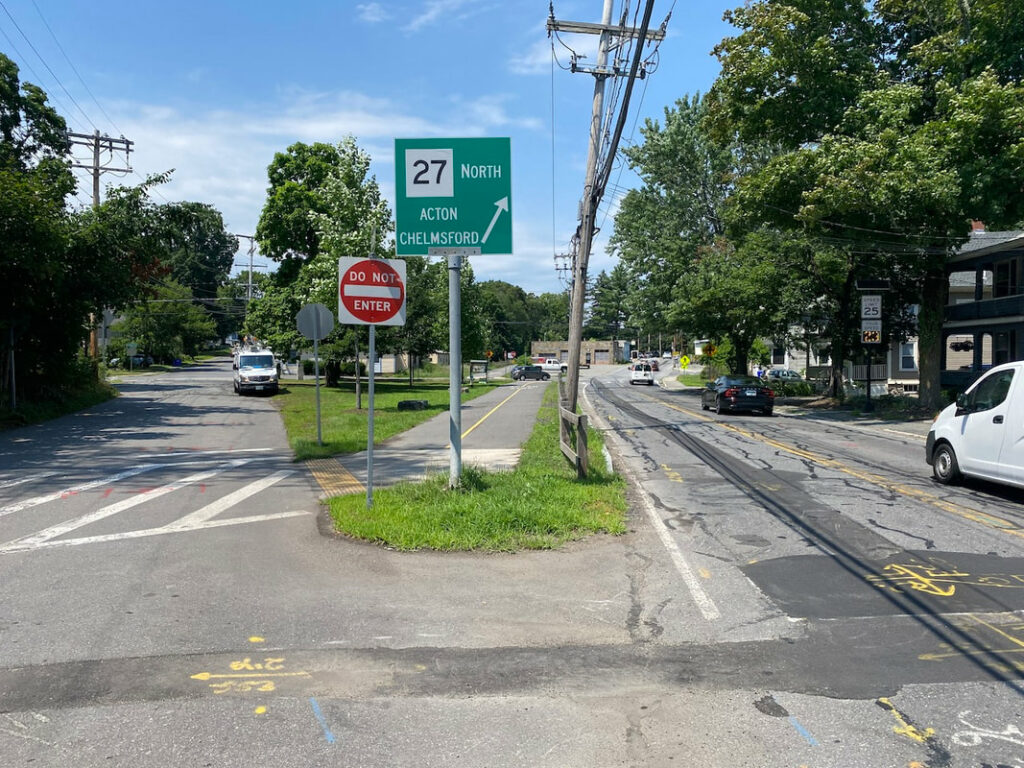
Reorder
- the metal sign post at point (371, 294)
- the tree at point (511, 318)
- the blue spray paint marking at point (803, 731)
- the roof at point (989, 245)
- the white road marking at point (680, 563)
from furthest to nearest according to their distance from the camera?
1. the tree at point (511, 318)
2. the roof at point (989, 245)
3. the metal sign post at point (371, 294)
4. the white road marking at point (680, 563)
5. the blue spray paint marking at point (803, 731)

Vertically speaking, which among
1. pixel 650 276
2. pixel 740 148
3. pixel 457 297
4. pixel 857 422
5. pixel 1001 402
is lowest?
pixel 857 422

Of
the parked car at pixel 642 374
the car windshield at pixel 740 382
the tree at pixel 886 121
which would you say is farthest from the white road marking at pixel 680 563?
the parked car at pixel 642 374

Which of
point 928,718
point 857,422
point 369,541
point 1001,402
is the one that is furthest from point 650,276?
point 928,718

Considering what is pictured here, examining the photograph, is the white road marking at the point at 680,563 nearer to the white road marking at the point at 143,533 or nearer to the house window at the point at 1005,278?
the white road marking at the point at 143,533

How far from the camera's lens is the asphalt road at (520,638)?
4.06 metres

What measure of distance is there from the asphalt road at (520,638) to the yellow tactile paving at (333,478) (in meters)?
0.94

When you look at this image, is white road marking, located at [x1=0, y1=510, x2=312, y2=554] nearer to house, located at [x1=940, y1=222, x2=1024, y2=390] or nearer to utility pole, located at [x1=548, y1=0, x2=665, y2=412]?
utility pole, located at [x1=548, y1=0, x2=665, y2=412]

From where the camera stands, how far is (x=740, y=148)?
49.4m

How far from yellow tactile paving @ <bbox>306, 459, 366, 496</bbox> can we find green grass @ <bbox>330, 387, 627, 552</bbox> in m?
0.85

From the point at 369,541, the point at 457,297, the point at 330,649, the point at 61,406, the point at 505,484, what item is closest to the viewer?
the point at 330,649

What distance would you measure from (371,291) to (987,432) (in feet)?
27.4

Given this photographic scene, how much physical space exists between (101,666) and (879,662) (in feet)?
16.2

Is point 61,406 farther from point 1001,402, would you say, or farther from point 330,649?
point 1001,402

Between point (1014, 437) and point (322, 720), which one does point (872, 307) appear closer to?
point (1014, 437)
